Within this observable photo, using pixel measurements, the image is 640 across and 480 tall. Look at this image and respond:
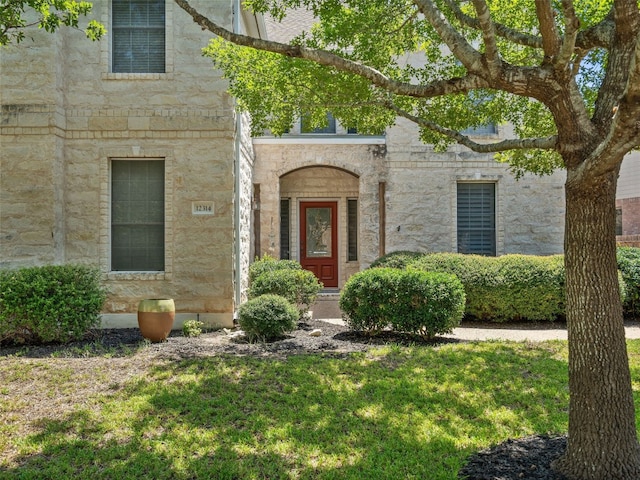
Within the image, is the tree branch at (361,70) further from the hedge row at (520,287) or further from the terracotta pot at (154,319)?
the hedge row at (520,287)

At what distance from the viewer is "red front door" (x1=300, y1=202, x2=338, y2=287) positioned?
49.2ft

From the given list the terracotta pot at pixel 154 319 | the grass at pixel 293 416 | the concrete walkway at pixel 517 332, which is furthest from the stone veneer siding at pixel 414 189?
the grass at pixel 293 416

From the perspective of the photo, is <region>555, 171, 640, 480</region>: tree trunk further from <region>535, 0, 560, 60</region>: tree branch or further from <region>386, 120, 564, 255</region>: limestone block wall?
<region>386, 120, 564, 255</region>: limestone block wall

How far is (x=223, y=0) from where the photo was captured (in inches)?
352

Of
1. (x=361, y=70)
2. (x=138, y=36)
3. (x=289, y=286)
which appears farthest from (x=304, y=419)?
(x=138, y=36)

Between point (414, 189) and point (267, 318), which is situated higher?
point (414, 189)

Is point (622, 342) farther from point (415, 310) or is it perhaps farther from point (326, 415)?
→ point (415, 310)

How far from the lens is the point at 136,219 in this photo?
9.02 m

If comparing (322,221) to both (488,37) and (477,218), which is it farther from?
(488,37)

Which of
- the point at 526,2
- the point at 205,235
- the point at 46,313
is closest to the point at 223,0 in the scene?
the point at 205,235

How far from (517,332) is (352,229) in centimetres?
687

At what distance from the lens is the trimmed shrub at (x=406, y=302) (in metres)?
7.50

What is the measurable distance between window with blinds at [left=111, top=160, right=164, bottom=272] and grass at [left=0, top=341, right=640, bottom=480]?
116 inches

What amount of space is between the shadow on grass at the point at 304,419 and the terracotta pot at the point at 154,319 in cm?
168
